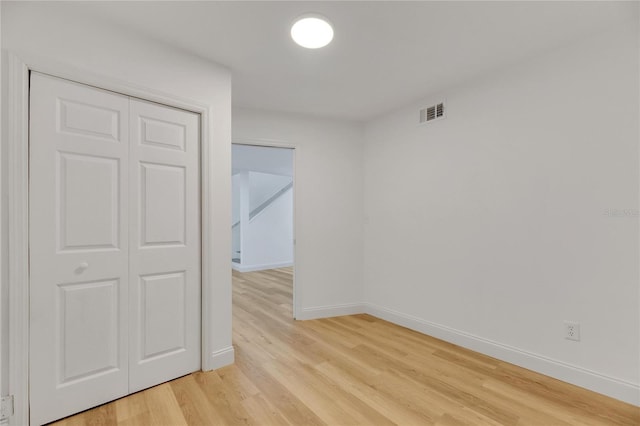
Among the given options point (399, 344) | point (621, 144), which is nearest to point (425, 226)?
point (399, 344)

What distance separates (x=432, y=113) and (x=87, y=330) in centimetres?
347

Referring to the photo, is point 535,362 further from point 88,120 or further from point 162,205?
point 88,120

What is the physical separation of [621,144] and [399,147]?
1.97 metres

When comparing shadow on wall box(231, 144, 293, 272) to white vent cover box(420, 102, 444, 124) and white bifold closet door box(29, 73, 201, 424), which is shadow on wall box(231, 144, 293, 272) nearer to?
white vent cover box(420, 102, 444, 124)

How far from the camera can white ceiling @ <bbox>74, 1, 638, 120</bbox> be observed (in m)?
1.92

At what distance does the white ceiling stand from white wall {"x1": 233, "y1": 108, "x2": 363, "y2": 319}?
2.44 feet

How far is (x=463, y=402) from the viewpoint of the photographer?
2.06m

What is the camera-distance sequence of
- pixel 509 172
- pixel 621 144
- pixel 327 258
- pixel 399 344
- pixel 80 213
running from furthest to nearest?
pixel 327 258, pixel 399 344, pixel 509 172, pixel 621 144, pixel 80 213

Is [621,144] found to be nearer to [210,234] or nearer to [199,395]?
[210,234]

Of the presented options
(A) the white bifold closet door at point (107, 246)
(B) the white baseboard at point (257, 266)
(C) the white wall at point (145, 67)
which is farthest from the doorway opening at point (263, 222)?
(A) the white bifold closet door at point (107, 246)

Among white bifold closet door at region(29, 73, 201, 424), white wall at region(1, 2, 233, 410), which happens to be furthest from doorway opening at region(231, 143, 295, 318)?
white bifold closet door at region(29, 73, 201, 424)

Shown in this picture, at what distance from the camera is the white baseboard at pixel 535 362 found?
2.07 m

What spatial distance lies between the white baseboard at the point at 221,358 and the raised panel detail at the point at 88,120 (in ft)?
5.73

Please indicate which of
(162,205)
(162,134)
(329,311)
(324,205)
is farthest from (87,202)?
(329,311)
